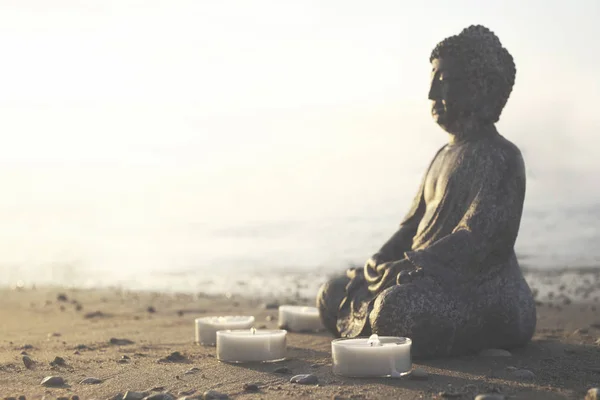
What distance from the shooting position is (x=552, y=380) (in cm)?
584

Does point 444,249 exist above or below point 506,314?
above

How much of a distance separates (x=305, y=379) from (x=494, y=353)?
215 centimetres

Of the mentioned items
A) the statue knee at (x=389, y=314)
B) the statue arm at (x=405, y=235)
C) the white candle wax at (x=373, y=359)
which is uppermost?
the statue arm at (x=405, y=235)

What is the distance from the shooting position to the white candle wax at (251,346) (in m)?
6.78

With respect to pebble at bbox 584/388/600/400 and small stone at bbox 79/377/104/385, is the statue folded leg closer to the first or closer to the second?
pebble at bbox 584/388/600/400

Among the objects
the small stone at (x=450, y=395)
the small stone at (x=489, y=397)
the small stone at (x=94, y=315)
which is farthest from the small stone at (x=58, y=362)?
the small stone at (x=94, y=315)

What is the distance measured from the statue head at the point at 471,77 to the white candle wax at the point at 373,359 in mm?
2750

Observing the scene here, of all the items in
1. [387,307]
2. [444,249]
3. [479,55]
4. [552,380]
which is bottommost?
[552,380]

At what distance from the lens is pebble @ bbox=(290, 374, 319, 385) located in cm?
572

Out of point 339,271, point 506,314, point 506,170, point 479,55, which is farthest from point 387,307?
point 339,271

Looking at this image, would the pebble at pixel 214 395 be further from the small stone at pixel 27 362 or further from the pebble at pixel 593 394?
the pebble at pixel 593 394

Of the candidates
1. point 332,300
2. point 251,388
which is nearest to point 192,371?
point 251,388

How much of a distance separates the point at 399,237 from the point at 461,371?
7.62 feet

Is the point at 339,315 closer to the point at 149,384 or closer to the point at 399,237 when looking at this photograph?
the point at 399,237
